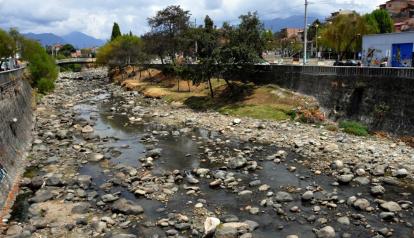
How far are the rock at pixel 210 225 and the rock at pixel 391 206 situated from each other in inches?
295

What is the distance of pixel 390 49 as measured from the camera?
4222 centimetres

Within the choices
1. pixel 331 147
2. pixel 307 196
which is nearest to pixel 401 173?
pixel 331 147

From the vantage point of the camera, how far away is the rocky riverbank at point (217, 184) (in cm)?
1734

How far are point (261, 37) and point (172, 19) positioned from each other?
93.5 ft

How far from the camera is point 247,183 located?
74.0ft

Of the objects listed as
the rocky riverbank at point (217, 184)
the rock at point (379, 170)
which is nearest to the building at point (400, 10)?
the rocky riverbank at point (217, 184)

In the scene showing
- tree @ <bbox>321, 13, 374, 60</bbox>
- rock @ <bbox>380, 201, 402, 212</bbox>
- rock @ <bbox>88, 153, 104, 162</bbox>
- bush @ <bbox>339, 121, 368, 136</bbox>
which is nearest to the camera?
rock @ <bbox>380, 201, 402, 212</bbox>

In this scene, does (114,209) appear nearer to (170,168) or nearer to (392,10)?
(170,168)

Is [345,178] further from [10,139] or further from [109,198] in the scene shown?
[10,139]

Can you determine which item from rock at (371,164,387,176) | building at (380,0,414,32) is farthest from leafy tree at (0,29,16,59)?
building at (380,0,414,32)

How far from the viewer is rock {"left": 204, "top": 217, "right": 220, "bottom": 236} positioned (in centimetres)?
1652

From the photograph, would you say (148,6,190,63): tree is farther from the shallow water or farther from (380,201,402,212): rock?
(380,201,402,212): rock

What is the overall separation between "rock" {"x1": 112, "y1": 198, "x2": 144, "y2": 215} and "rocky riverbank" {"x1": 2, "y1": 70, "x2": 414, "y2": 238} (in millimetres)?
45

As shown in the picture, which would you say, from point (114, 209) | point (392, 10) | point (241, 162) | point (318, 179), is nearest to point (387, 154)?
point (318, 179)
